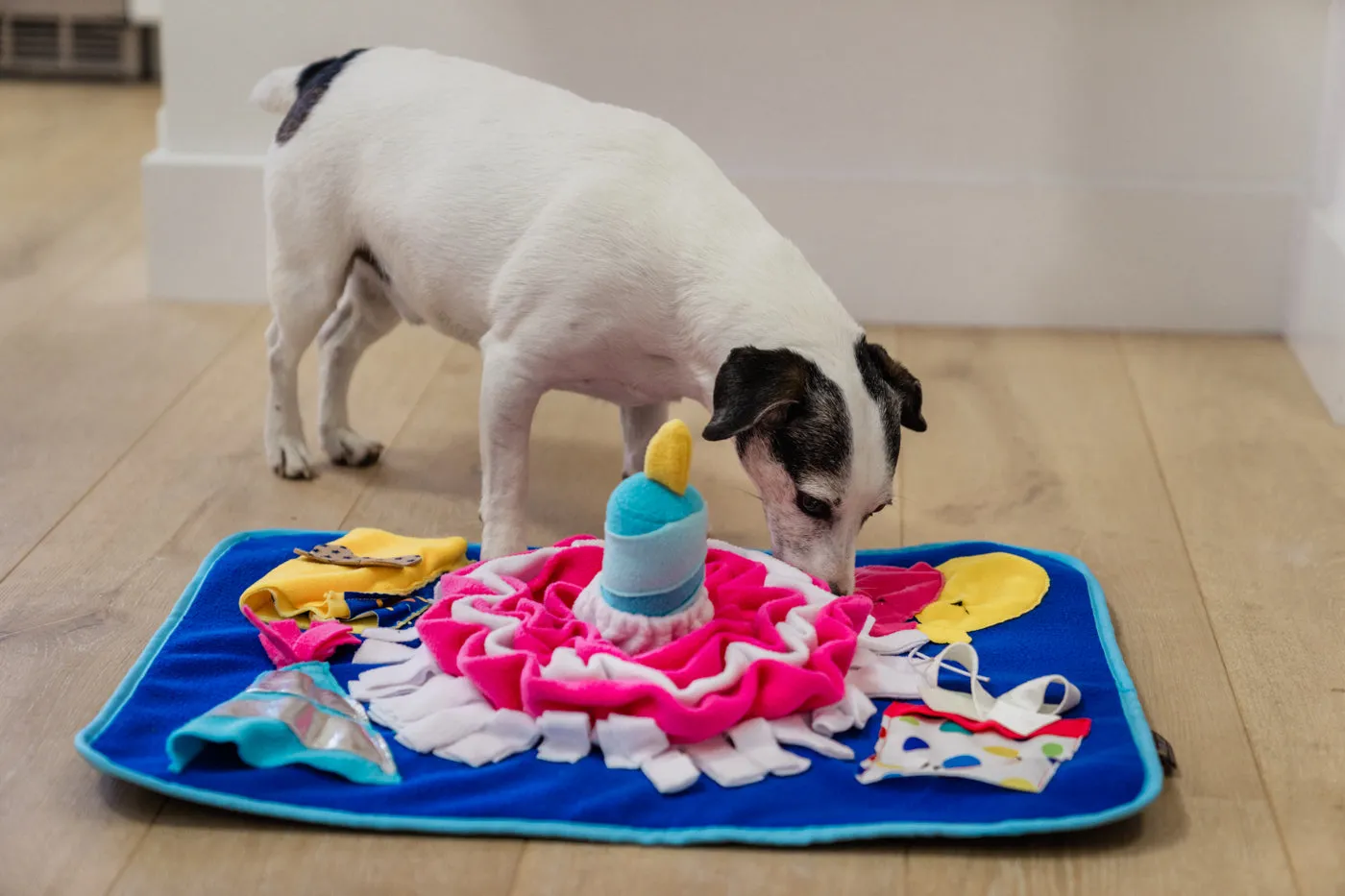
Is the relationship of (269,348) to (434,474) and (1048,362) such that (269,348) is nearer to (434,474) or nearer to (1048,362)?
(434,474)

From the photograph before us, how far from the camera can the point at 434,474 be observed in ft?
8.76

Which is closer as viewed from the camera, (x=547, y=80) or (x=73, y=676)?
(x=73, y=676)

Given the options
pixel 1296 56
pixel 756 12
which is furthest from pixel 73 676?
pixel 1296 56

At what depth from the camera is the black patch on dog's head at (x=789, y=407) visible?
186 centimetres

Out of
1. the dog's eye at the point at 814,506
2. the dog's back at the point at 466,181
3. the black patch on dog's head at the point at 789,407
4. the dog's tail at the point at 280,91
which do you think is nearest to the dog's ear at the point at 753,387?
the black patch on dog's head at the point at 789,407

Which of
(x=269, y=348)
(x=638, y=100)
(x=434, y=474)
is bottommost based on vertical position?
(x=434, y=474)

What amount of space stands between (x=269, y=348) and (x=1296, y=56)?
7.65 feet

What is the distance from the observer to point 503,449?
2227 mm

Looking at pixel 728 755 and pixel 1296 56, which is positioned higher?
pixel 1296 56

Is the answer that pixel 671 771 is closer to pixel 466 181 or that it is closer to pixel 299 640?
pixel 299 640

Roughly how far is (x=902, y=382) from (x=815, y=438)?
203 millimetres

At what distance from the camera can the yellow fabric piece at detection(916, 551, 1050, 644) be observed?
6.68ft

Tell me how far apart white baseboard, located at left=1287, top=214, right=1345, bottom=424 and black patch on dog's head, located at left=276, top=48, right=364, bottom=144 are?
1998mm

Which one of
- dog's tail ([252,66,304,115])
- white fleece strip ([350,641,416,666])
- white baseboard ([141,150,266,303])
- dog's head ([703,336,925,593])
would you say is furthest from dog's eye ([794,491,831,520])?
white baseboard ([141,150,266,303])
